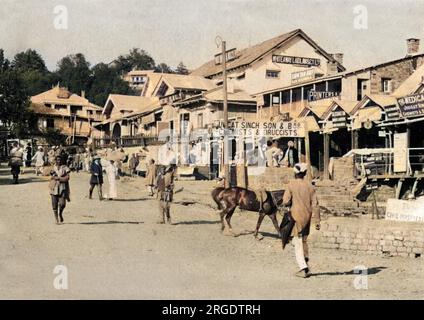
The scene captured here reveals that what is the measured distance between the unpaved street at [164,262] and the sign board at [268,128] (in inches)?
149

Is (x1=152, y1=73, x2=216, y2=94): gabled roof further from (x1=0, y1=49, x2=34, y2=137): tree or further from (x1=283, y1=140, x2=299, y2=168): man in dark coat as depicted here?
(x1=0, y1=49, x2=34, y2=137): tree

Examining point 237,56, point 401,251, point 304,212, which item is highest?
point 237,56

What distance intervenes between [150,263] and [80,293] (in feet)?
8.89

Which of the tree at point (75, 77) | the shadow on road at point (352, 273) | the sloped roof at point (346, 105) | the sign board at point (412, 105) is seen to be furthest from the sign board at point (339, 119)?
the tree at point (75, 77)

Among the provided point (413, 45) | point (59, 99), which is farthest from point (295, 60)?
point (59, 99)

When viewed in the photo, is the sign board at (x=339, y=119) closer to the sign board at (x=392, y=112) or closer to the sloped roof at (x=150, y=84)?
the sign board at (x=392, y=112)

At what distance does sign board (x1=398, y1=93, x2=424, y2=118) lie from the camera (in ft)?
81.0

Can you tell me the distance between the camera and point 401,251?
46.4ft

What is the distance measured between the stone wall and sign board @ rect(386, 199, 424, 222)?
2.85m

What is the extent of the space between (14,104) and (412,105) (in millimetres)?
41205

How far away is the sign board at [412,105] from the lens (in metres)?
24.7

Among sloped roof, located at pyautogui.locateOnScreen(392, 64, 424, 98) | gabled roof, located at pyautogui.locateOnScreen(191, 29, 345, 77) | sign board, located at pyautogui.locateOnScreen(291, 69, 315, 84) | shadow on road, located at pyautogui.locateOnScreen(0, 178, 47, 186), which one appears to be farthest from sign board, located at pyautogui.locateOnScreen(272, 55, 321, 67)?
shadow on road, located at pyautogui.locateOnScreen(0, 178, 47, 186)
